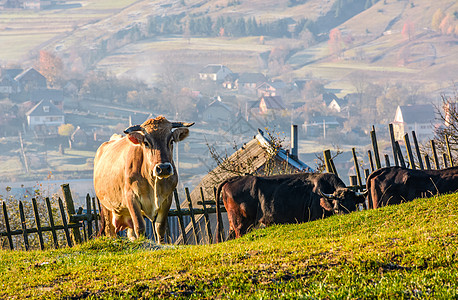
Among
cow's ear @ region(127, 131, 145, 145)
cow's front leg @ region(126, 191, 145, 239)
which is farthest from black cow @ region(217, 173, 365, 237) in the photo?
cow's ear @ region(127, 131, 145, 145)

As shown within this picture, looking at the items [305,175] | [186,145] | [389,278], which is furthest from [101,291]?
[186,145]

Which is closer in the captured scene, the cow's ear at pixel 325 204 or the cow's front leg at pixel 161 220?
the cow's front leg at pixel 161 220

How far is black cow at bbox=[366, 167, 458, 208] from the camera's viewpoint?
14852 mm

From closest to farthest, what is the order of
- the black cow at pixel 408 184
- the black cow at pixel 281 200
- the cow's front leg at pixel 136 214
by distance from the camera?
1. the cow's front leg at pixel 136 214
2. the black cow at pixel 408 184
3. the black cow at pixel 281 200

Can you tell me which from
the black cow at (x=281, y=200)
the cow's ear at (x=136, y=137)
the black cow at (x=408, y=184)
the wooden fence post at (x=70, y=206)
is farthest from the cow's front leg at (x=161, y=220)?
the black cow at (x=408, y=184)

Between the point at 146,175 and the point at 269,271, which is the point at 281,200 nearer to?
the point at 146,175

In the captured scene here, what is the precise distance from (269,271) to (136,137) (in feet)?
20.7

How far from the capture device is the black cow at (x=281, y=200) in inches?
590

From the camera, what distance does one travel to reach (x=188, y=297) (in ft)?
24.3

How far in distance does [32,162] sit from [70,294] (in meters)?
169

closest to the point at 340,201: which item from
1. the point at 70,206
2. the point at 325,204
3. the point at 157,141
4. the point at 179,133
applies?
the point at 325,204

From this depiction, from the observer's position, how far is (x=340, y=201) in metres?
14.8

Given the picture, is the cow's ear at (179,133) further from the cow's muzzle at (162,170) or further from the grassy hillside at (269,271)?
the grassy hillside at (269,271)

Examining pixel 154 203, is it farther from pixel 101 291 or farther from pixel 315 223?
pixel 101 291
